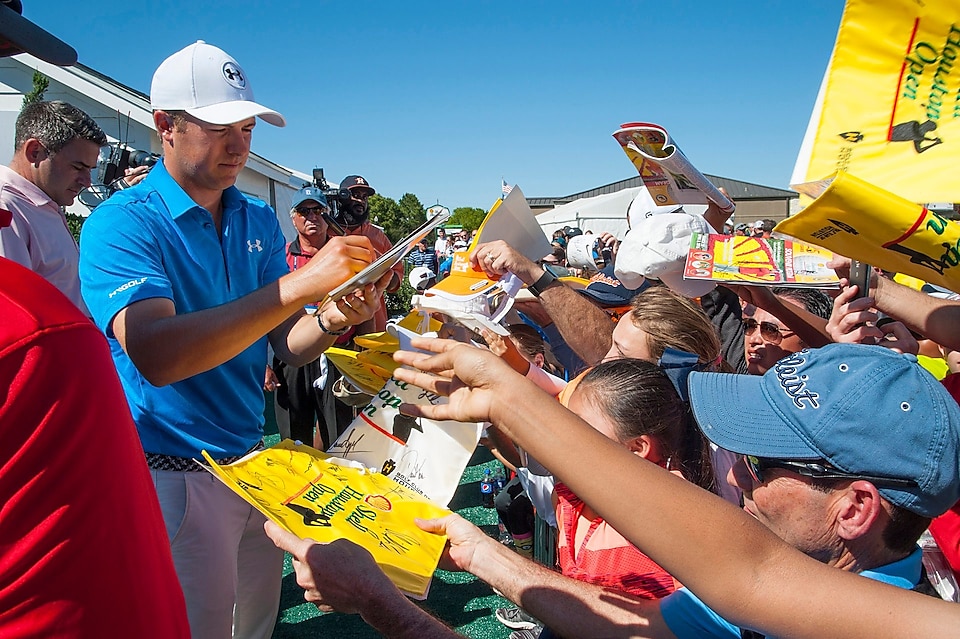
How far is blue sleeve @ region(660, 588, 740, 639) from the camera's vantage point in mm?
1284

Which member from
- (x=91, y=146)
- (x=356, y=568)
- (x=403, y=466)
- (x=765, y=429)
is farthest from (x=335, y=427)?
(x=765, y=429)

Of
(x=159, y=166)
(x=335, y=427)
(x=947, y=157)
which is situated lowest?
(x=335, y=427)

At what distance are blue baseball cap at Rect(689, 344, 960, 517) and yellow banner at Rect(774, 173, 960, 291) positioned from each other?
1.00 feet

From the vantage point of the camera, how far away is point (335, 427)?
14.5 ft

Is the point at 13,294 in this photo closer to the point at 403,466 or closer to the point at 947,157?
the point at 403,466

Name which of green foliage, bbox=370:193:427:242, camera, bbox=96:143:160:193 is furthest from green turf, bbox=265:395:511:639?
green foliage, bbox=370:193:427:242

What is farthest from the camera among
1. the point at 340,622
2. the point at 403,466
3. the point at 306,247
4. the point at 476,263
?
the point at 306,247

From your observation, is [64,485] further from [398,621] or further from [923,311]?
[923,311]

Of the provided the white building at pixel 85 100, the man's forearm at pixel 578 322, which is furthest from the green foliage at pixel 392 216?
the man's forearm at pixel 578 322

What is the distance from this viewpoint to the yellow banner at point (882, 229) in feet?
4.33

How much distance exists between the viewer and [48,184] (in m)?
3.17

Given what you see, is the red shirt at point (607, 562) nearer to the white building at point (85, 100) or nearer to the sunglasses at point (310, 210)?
the sunglasses at point (310, 210)

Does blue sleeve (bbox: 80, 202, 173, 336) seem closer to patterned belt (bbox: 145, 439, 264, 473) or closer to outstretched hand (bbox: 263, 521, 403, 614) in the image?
patterned belt (bbox: 145, 439, 264, 473)

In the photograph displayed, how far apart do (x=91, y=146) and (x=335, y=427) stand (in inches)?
85.8
